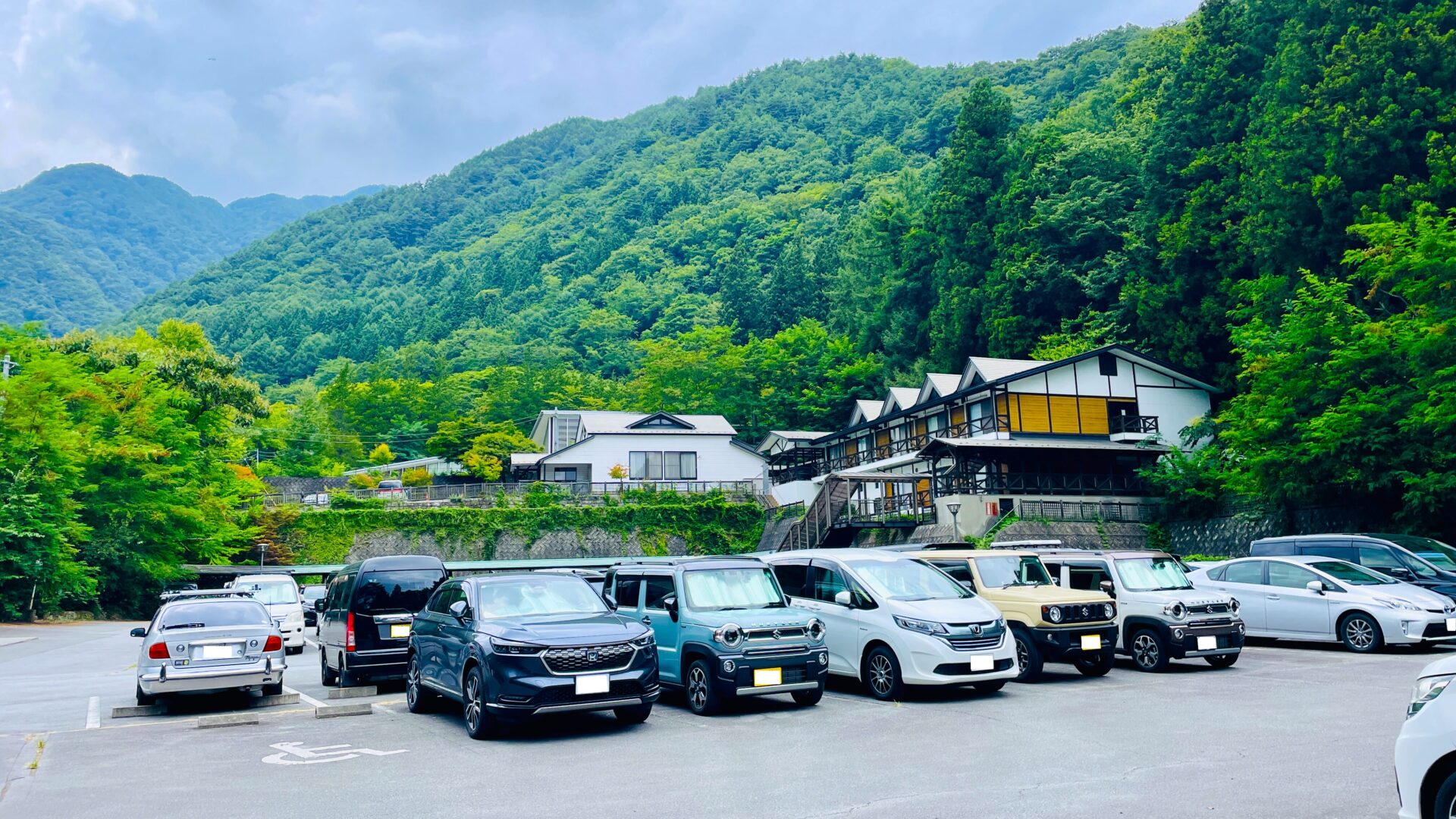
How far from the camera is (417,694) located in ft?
40.8

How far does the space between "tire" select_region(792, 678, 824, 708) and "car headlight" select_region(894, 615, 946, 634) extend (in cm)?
121

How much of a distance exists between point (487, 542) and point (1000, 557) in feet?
128

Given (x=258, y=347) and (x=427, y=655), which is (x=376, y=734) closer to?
(x=427, y=655)

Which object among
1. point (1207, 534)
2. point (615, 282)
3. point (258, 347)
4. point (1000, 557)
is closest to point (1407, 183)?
point (1207, 534)

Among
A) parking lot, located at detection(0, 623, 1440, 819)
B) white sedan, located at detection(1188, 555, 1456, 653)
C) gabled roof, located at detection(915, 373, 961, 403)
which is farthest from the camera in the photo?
gabled roof, located at detection(915, 373, 961, 403)

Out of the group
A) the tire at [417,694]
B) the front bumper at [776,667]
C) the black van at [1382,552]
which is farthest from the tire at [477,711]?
the black van at [1382,552]

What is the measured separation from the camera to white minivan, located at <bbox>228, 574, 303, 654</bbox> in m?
23.4

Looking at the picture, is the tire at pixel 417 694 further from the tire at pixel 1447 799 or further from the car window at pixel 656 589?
the tire at pixel 1447 799

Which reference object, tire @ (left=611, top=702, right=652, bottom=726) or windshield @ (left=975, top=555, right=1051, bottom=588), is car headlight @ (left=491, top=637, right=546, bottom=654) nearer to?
tire @ (left=611, top=702, right=652, bottom=726)

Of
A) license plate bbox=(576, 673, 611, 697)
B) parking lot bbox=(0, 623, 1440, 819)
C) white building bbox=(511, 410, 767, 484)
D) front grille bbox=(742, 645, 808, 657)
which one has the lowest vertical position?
parking lot bbox=(0, 623, 1440, 819)

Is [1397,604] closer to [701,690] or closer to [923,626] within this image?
[923,626]

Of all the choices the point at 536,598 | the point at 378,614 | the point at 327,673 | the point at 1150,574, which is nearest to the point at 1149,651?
the point at 1150,574

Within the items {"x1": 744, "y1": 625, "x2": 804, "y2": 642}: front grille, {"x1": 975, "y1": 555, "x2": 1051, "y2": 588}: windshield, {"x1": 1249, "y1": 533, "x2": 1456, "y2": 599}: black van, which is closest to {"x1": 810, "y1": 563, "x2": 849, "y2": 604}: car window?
{"x1": 744, "y1": 625, "x2": 804, "y2": 642}: front grille

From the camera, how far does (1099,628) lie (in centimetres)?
1406
